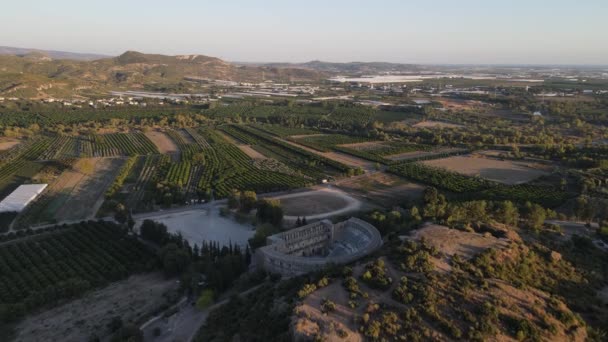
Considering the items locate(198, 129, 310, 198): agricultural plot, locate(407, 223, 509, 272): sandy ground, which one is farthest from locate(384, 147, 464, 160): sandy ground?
locate(407, 223, 509, 272): sandy ground

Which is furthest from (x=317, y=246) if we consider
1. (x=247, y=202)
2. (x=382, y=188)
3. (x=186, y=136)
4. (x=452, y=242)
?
(x=186, y=136)

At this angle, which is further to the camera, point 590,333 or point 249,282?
point 249,282

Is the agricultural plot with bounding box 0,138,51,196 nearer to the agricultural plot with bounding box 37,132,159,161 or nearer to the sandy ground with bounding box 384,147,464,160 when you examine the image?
the agricultural plot with bounding box 37,132,159,161

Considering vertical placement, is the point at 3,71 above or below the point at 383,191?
above

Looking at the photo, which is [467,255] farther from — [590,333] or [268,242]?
[268,242]

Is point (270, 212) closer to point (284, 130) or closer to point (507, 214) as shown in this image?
point (507, 214)

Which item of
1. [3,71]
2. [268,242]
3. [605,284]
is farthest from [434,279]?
[3,71]

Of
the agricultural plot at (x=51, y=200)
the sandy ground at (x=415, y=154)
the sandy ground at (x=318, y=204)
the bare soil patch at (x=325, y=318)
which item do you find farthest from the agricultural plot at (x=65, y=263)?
the sandy ground at (x=415, y=154)
